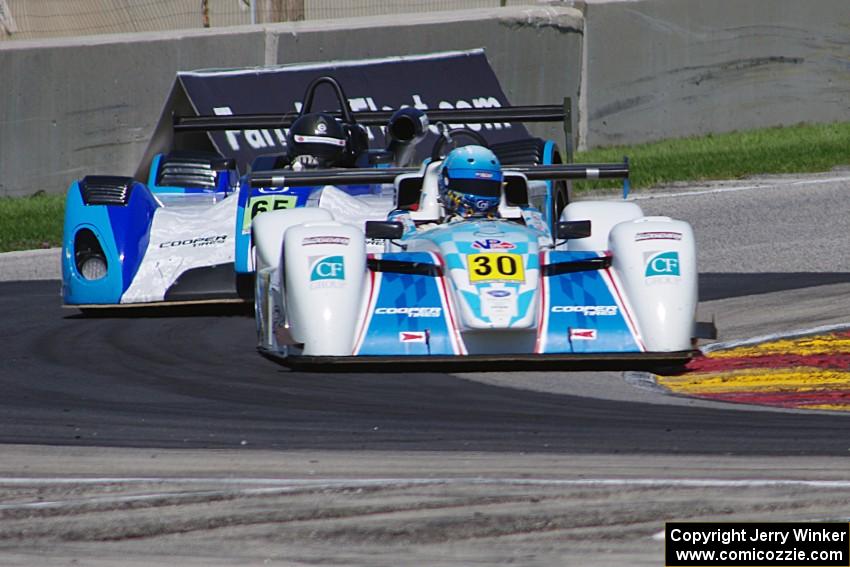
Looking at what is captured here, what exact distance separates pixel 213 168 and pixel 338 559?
7.05 meters

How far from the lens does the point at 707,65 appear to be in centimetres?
1777

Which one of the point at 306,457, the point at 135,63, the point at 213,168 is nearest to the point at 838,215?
the point at 213,168

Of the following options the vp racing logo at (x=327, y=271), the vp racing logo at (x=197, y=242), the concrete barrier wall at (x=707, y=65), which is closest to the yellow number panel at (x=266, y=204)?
the vp racing logo at (x=197, y=242)

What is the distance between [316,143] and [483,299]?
11.3 feet

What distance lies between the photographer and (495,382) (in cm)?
771

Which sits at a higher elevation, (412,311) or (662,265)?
(662,265)

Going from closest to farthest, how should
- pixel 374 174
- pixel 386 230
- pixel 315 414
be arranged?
pixel 315 414 < pixel 386 230 < pixel 374 174

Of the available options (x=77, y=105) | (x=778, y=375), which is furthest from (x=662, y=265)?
(x=77, y=105)

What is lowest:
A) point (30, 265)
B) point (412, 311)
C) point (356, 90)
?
point (30, 265)

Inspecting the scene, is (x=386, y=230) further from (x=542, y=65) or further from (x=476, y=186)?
(x=542, y=65)

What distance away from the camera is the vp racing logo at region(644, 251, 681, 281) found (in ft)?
25.8

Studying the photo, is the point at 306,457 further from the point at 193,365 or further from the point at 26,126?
the point at 26,126

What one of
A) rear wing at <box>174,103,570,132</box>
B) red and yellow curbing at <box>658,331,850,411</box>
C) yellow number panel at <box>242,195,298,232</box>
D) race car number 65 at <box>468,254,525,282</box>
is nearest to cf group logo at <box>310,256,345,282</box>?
race car number 65 at <box>468,254,525,282</box>

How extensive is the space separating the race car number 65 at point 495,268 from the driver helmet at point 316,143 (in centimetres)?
316
